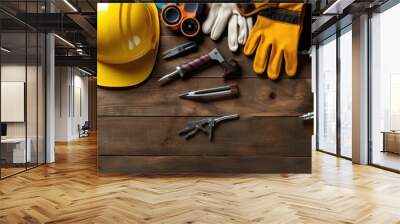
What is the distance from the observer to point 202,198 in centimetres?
368

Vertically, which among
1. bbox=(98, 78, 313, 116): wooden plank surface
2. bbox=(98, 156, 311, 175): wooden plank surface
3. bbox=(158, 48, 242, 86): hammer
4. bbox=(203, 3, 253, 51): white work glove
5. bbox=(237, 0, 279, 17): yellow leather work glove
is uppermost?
bbox=(237, 0, 279, 17): yellow leather work glove

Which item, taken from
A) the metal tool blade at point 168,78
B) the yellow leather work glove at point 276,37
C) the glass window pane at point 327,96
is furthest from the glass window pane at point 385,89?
the metal tool blade at point 168,78

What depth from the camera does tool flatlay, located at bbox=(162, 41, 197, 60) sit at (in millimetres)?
4680

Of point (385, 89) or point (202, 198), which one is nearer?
point (202, 198)

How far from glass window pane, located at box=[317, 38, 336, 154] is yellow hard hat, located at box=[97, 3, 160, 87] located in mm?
4778

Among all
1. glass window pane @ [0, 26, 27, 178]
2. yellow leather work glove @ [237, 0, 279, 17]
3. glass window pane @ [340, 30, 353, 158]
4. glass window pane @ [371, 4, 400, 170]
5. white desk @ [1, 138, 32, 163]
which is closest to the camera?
yellow leather work glove @ [237, 0, 279, 17]

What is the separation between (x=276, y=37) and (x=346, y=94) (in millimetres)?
3330

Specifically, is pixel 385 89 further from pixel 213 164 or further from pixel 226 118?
pixel 213 164

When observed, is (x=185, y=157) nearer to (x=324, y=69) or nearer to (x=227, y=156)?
(x=227, y=156)

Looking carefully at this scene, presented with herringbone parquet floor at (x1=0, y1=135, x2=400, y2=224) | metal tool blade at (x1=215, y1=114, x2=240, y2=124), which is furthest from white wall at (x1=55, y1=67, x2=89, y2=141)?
metal tool blade at (x1=215, y1=114, x2=240, y2=124)

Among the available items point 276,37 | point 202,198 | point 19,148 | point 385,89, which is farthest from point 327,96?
point 19,148

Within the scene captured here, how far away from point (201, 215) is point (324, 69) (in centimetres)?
662

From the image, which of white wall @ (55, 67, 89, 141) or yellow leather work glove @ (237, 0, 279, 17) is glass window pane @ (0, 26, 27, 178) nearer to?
yellow leather work glove @ (237, 0, 279, 17)

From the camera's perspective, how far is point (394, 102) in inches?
221
